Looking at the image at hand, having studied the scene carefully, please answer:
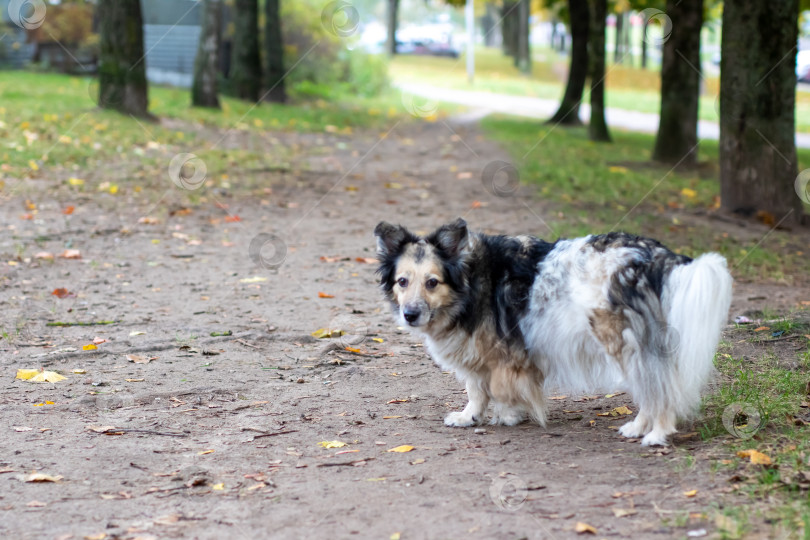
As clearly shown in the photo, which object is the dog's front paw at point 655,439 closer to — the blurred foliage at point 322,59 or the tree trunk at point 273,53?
the tree trunk at point 273,53

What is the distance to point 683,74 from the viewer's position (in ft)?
53.8

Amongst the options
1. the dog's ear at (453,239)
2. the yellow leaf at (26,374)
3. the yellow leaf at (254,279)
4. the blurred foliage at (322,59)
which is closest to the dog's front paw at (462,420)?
the dog's ear at (453,239)

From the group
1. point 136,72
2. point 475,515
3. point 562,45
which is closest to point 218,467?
point 475,515

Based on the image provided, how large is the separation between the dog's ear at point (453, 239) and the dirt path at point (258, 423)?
1.10 metres

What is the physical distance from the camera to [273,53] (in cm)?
2775

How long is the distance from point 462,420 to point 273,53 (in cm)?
2401

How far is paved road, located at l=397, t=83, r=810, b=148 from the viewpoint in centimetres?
2571

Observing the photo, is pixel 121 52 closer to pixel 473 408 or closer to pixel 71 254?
pixel 71 254

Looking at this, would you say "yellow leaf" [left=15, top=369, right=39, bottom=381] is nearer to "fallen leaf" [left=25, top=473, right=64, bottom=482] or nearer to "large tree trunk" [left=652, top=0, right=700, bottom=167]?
"fallen leaf" [left=25, top=473, right=64, bottom=482]

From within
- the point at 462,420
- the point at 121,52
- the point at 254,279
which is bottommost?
the point at 254,279

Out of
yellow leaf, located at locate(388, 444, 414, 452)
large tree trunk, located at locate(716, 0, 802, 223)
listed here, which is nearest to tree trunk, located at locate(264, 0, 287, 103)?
large tree trunk, located at locate(716, 0, 802, 223)

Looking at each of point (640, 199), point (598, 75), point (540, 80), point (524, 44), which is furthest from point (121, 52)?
point (524, 44)

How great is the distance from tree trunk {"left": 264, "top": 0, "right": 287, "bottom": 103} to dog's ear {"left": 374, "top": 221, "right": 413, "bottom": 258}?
23.0 metres

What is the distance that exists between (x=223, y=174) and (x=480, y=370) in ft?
31.7
